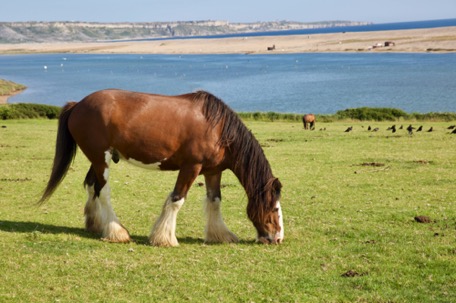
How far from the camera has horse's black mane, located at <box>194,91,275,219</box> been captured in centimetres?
845

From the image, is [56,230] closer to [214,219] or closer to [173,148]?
[173,148]

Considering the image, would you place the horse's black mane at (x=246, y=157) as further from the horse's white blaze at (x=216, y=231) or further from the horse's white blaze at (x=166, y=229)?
the horse's white blaze at (x=166, y=229)

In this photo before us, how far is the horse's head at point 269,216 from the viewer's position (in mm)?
8414

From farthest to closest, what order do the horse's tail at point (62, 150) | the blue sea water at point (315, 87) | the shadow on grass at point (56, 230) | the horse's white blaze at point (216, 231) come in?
the blue sea water at point (315, 87)
the horse's tail at point (62, 150)
the shadow on grass at point (56, 230)
the horse's white blaze at point (216, 231)

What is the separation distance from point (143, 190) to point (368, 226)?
17.5ft

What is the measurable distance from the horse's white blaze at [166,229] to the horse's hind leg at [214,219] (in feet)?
1.85

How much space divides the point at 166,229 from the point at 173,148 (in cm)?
118

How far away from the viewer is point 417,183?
1325 cm

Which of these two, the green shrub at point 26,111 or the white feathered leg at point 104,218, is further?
the green shrub at point 26,111

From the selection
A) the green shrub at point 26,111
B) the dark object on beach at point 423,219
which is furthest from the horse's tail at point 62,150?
the green shrub at point 26,111

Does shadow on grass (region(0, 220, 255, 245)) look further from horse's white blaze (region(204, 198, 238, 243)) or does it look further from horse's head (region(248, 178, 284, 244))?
horse's head (region(248, 178, 284, 244))

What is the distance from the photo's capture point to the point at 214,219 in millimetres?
8727

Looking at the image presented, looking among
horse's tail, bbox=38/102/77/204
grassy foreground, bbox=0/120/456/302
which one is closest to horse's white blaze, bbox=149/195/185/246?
grassy foreground, bbox=0/120/456/302

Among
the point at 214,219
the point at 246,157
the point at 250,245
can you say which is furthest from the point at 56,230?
the point at 246,157
